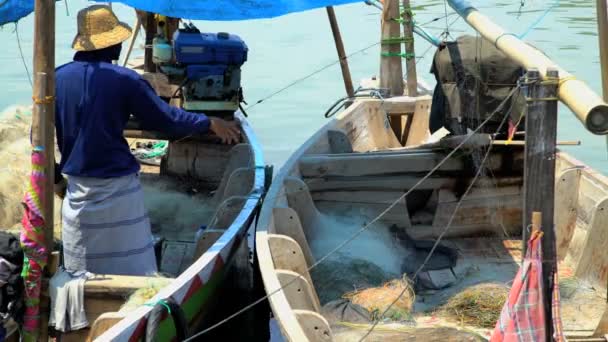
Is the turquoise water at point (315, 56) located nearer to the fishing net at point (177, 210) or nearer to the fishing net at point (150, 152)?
the fishing net at point (150, 152)

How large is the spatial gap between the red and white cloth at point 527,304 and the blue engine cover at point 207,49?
4027mm

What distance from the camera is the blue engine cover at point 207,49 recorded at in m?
6.69

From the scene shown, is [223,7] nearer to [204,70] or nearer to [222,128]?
[204,70]

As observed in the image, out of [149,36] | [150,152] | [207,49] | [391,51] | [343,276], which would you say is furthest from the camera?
[391,51]

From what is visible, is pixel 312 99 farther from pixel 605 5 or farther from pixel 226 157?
pixel 605 5

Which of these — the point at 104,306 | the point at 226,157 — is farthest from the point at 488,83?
the point at 104,306

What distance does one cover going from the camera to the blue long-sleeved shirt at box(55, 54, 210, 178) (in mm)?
4367

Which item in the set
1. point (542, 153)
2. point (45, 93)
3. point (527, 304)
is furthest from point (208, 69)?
point (527, 304)

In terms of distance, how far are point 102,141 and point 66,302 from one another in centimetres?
88

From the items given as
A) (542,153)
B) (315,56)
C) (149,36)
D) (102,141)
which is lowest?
(315,56)

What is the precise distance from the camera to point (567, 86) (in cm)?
310

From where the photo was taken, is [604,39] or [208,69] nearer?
[604,39]

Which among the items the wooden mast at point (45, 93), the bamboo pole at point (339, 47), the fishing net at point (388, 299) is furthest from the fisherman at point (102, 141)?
the bamboo pole at point (339, 47)

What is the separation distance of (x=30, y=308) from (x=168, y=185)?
11.7ft
